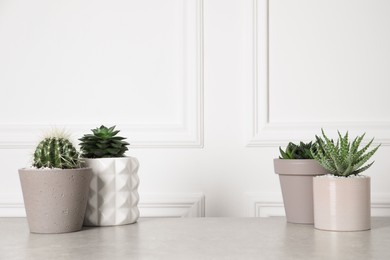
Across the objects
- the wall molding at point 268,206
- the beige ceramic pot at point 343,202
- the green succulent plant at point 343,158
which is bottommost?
the wall molding at point 268,206

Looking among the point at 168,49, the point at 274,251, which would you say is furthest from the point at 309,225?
the point at 168,49

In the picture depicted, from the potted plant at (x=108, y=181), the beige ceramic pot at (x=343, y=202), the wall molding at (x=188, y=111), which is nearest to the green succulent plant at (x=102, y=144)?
the potted plant at (x=108, y=181)

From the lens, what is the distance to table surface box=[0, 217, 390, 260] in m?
0.92

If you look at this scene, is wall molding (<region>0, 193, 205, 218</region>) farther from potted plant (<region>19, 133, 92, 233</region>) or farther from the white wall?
potted plant (<region>19, 133, 92, 233</region>)

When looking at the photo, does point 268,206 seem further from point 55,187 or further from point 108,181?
point 55,187

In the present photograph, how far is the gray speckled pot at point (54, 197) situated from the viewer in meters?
1.10

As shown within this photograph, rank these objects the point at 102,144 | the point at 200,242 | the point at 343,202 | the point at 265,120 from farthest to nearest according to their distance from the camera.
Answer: the point at 265,120, the point at 102,144, the point at 343,202, the point at 200,242

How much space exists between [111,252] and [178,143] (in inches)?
25.2

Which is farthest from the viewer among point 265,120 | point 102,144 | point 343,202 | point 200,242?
point 265,120

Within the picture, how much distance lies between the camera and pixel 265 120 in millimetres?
1553

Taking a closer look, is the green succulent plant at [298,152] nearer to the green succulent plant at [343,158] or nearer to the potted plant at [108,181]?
the green succulent plant at [343,158]

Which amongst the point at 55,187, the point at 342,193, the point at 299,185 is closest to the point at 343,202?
the point at 342,193

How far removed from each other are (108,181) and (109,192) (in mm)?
23

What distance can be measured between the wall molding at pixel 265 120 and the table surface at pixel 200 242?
33 centimetres
